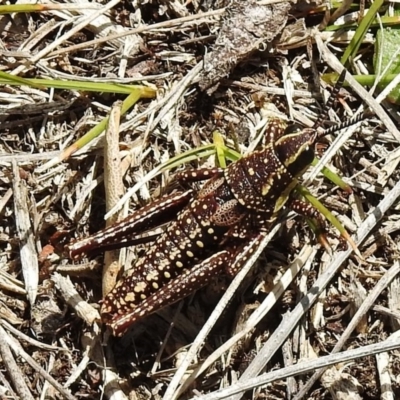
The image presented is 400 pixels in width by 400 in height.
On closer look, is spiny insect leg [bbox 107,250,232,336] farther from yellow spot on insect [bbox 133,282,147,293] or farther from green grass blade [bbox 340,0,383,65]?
green grass blade [bbox 340,0,383,65]

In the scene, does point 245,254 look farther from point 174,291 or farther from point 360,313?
point 360,313

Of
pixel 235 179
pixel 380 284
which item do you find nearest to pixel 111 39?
pixel 235 179

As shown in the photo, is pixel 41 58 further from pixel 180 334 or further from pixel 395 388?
pixel 395 388

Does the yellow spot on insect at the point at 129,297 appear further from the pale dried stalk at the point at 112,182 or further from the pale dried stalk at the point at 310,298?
the pale dried stalk at the point at 310,298

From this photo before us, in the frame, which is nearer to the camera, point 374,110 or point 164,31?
point 374,110

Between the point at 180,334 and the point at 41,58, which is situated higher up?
the point at 41,58

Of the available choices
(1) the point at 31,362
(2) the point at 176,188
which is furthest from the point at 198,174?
(1) the point at 31,362

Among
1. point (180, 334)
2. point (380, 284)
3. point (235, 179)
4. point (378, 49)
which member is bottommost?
point (180, 334)
